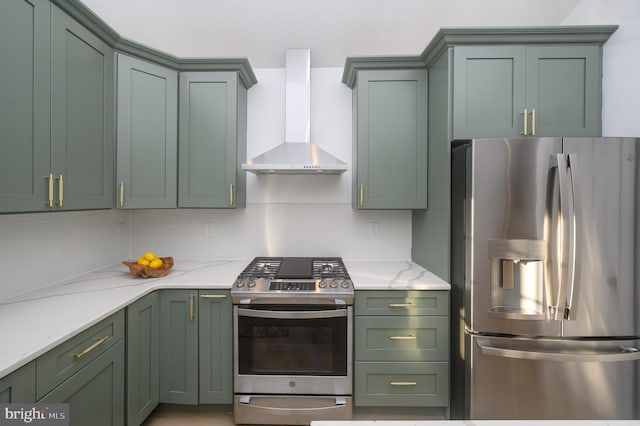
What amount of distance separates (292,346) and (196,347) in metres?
0.60

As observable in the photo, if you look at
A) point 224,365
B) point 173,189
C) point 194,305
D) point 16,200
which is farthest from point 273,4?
point 224,365

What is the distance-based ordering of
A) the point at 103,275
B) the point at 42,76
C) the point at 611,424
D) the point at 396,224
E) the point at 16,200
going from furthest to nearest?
1. the point at 396,224
2. the point at 103,275
3. the point at 42,76
4. the point at 16,200
5. the point at 611,424

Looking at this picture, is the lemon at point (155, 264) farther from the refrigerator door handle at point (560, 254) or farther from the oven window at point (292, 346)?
the refrigerator door handle at point (560, 254)

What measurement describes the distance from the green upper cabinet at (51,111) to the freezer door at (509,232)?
206 cm

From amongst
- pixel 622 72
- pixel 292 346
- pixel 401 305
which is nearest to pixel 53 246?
pixel 292 346

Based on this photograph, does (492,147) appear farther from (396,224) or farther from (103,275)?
(103,275)

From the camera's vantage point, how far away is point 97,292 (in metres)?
1.80

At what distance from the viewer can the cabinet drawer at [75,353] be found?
1146 millimetres

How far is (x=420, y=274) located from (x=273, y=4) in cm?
218

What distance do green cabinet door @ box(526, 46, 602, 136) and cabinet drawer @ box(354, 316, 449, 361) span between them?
1384 mm

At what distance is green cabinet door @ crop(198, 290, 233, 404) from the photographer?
1995mm

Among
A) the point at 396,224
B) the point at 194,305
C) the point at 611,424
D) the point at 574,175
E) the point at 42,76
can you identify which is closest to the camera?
the point at 611,424

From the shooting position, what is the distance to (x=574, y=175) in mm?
1565

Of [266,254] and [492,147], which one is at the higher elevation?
[492,147]
